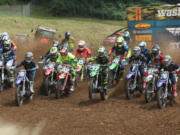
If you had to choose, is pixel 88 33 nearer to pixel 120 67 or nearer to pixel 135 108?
pixel 120 67

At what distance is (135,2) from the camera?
4981 centimetres

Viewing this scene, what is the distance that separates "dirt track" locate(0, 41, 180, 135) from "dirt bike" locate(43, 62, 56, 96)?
15.2 inches

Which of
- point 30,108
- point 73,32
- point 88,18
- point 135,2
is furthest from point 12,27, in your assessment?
point 30,108

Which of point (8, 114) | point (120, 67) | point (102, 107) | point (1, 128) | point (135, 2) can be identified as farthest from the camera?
point (135, 2)

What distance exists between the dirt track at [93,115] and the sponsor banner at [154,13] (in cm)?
1270

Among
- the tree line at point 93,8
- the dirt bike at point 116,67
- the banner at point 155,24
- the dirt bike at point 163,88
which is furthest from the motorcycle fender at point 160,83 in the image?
the tree line at point 93,8

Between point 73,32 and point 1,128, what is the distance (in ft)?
98.2

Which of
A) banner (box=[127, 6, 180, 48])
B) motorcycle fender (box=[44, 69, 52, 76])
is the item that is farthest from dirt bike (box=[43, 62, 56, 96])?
banner (box=[127, 6, 180, 48])

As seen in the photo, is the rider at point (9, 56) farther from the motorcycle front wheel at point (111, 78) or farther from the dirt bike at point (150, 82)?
the dirt bike at point (150, 82)

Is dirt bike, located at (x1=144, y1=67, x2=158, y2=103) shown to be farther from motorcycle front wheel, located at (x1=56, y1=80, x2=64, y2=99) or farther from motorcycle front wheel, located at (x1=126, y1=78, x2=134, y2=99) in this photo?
motorcycle front wheel, located at (x1=56, y1=80, x2=64, y2=99)

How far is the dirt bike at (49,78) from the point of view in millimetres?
15019

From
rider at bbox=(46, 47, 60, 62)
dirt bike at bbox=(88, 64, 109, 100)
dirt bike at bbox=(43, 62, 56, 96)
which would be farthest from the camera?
rider at bbox=(46, 47, 60, 62)

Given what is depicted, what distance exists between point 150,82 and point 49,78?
3961mm

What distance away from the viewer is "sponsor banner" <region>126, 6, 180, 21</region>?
26.8 metres
